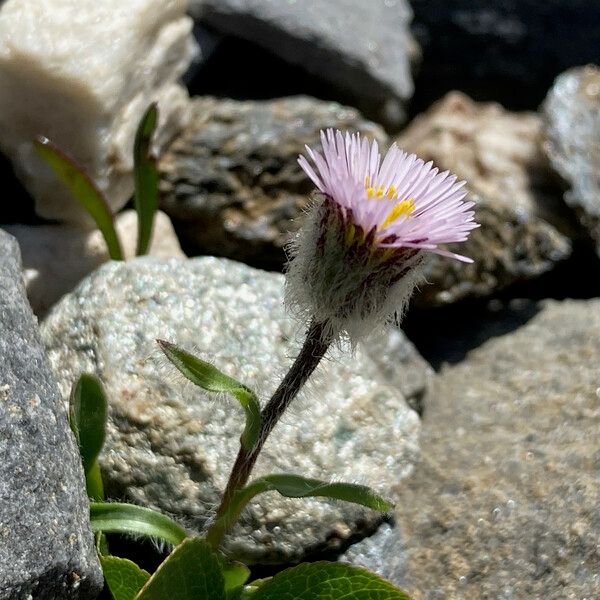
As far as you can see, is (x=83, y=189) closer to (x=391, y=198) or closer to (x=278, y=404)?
(x=278, y=404)

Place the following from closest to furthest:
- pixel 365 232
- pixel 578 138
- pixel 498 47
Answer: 1. pixel 365 232
2. pixel 578 138
3. pixel 498 47

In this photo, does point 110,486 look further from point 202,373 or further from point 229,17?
point 229,17

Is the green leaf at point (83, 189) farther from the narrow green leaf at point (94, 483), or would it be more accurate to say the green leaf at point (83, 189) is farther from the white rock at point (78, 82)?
the narrow green leaf at point (94, 483)

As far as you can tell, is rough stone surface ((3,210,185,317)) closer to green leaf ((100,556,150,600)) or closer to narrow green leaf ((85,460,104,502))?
narrow green leaf ((85,460,104,502))

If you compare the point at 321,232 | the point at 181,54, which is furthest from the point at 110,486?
the point at 181,54

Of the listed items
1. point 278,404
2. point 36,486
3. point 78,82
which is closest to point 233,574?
point 278,404

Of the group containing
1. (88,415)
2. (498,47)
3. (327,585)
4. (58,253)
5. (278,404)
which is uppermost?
(498,47)

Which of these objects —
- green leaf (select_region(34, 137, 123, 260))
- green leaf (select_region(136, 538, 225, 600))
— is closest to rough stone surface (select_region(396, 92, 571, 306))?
green leaf (select_region(34, 137, 123, 260))
